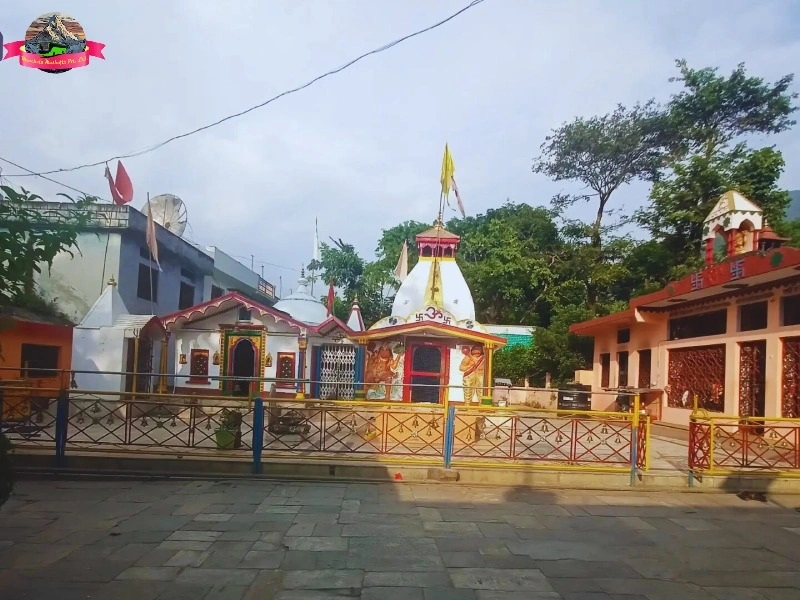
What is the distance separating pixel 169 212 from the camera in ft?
80.5

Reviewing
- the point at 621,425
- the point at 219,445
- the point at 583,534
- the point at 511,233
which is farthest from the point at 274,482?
the point at 511,233

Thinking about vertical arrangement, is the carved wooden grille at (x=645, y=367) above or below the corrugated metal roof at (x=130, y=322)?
below

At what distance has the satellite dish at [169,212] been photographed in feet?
80.0

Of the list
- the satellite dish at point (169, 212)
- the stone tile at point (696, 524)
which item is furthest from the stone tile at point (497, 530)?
the satellite dish at point (169, 212)

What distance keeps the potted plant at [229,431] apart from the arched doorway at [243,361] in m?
8.89

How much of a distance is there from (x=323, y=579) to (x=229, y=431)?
5.01m

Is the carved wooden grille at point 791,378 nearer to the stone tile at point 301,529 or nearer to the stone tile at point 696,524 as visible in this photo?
the stone tile at point 696,524

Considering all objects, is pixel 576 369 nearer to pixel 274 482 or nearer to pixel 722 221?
pixel 722 221

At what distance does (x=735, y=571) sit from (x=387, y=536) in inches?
123

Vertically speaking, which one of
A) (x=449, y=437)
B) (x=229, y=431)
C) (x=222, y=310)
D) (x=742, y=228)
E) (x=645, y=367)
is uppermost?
(x=742, y=228)

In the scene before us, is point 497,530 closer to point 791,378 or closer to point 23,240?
point 23,240

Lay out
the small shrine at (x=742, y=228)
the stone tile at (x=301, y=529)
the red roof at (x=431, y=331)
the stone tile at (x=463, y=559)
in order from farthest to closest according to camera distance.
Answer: the red roof at (x=431, y=331) < the small shrine at (x=742, y=228) < the stone tile at (x=301, y=529) < the stone tile at (x=463, y=559)

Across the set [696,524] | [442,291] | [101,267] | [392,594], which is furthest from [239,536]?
[101,267]

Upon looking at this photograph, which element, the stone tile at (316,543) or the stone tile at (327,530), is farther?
the stone tile at (327,530)
